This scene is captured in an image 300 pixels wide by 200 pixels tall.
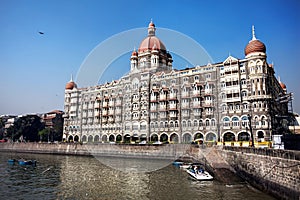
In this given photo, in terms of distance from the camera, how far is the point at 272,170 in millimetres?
25203

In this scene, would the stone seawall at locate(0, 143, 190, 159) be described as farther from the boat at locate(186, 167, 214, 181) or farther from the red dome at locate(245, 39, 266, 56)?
the red dome at locate(245, 39, 266, 56)

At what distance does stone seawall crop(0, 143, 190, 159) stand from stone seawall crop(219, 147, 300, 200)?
82.4 ft

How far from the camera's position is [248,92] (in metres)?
60.2

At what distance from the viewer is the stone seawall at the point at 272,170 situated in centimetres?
2088

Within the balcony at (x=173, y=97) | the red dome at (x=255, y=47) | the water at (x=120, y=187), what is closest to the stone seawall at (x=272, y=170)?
the water at (x=120, y=187)

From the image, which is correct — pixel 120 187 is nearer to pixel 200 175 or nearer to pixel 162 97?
pixel 200 175

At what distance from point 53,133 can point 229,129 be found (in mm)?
78477

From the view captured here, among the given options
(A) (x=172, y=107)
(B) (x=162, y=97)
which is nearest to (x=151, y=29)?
(B) (x=162, y=97)

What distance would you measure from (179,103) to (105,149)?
83.1ft

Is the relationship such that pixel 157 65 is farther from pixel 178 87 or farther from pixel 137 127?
pixel 137 127

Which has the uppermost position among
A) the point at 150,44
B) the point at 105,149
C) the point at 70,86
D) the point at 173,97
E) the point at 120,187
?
the point at 150,44

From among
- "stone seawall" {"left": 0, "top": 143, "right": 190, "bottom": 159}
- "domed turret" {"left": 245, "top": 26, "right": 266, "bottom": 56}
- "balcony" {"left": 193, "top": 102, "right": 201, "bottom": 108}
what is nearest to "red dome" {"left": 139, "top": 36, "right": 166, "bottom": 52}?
"balcony" {"left": 193, "top": 102, "right": 201, "bottom": 108}

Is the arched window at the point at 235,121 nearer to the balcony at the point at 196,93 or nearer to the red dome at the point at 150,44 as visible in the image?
the balcony at the point at 196,93

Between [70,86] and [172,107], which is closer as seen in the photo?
[172,107]
